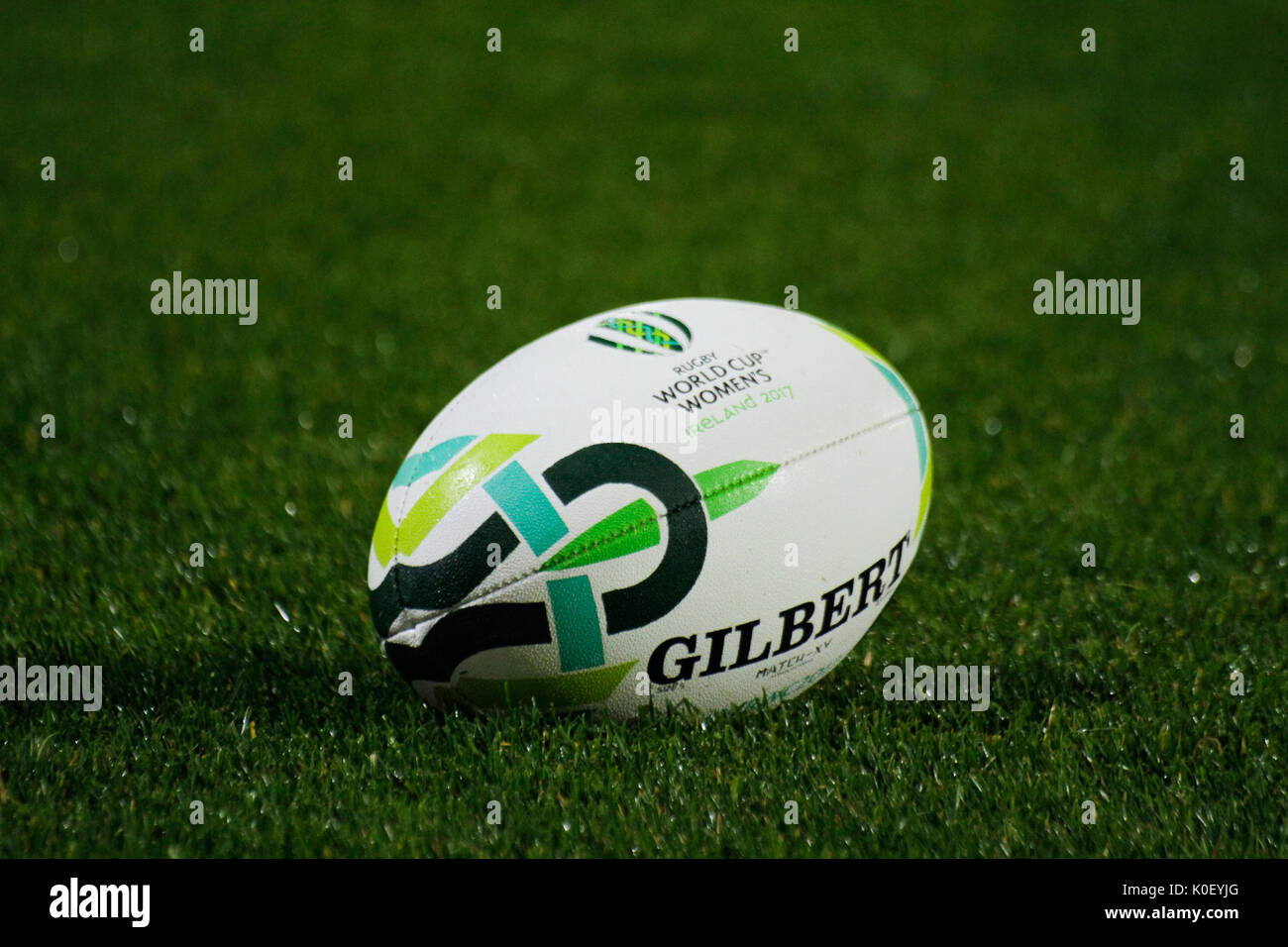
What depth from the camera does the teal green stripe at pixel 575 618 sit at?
2986mm

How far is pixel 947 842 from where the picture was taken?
2.84m

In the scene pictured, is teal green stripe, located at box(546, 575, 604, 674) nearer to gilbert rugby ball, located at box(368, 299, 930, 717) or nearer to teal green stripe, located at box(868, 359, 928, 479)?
gilbert rugby ball, located at box(368, 299, 930, 717)

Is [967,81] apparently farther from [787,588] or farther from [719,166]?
[787,588]

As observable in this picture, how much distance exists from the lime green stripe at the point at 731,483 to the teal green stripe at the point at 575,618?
0.33 metres

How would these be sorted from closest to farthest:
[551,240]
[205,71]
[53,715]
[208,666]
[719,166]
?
[53,715], [208,666], [551,240], [719,166], [205,71]

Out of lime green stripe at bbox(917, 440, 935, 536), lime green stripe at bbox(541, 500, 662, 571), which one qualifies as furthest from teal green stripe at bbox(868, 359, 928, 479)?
lime green stripe at bbox(541, 500, 662, 571)

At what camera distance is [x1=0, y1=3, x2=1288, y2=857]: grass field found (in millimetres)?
3008

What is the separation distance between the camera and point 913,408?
3.48m

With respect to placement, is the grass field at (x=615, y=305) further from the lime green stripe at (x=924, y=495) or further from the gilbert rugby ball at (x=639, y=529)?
the lime green stripe at (x=924, y=495)

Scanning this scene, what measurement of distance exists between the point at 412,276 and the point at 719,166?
2947 mm

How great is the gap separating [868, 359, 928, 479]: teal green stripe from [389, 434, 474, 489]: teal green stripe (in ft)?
3.51
